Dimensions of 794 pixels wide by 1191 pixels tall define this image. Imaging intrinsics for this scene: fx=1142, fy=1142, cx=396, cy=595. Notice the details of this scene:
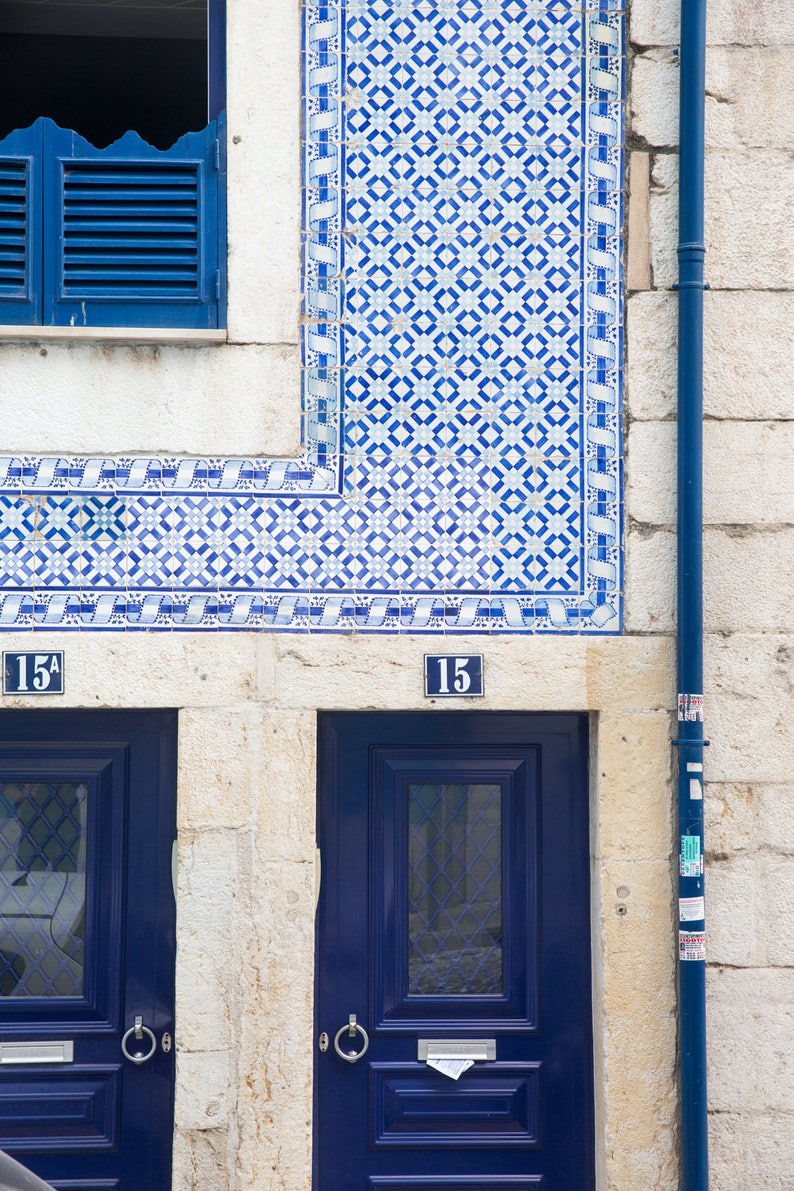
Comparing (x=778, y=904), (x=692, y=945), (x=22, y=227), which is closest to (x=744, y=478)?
(x=778, y=904)

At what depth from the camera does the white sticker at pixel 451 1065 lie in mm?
3738

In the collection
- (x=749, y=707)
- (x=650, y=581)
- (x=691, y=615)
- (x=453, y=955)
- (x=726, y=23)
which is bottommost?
(x=453, y=955)

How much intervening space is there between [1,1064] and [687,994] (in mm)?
2209

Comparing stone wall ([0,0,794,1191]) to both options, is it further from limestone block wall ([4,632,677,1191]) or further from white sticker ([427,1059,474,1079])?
white sticker ([427,1059,474,1079])

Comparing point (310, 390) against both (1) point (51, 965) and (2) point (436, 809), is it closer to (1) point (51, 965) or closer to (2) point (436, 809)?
(2) point (436, 809)

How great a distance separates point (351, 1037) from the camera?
375 centimetres

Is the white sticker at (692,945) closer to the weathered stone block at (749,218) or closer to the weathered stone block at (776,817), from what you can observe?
the weathered stone block at (776,817)

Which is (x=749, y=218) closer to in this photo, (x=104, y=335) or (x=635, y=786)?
(x=635, y=786)

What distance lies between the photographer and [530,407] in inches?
151

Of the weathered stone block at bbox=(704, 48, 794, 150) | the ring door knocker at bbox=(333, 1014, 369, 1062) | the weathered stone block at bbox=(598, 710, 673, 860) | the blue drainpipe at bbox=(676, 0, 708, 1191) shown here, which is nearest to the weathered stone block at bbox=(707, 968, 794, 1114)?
the blue drainpipe at bbox=(676, 0, 708, 1191)

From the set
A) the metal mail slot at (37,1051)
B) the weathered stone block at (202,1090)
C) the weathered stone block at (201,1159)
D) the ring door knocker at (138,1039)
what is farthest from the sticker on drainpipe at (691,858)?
the metal mail slot at (37,1051)

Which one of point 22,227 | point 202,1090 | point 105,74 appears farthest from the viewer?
point 105,74

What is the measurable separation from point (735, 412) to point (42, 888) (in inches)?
110

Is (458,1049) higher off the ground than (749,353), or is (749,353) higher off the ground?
(749,353)
